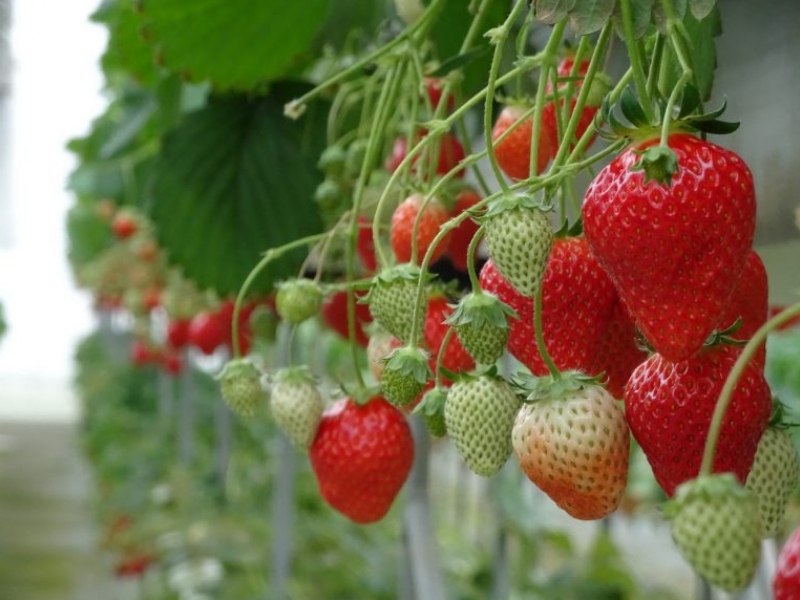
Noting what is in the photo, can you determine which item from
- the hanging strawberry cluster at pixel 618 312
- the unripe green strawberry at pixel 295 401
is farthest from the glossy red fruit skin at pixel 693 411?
the unripe green strawberry at pixel 295 401

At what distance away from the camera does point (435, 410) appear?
0.47 metres

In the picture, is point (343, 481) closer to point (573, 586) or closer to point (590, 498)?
point (590, 498)

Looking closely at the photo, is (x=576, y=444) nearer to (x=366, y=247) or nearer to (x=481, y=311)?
(x=481, y=311)

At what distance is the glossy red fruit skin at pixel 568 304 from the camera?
1.43ft

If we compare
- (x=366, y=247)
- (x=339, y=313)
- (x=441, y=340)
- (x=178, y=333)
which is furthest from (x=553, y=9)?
(x=178, y=333)

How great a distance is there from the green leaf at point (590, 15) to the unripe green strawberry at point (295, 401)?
0.80 feet

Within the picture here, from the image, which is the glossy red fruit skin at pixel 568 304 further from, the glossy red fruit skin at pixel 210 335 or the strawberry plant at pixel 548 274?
the glossy red fruit skin at pixel 210 335

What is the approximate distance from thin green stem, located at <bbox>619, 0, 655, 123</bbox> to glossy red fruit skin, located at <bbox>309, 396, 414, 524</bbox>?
0.27 m

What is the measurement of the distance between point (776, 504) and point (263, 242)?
63cm

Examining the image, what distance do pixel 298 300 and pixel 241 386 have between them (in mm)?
57

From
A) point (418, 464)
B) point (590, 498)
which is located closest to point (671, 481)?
point (590, 498)

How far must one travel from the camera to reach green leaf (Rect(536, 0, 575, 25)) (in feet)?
1.22

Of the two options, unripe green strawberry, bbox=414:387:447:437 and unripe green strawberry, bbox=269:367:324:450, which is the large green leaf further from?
unripe green strawberry, bbox=414:387:447:437

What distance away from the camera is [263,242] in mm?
963
